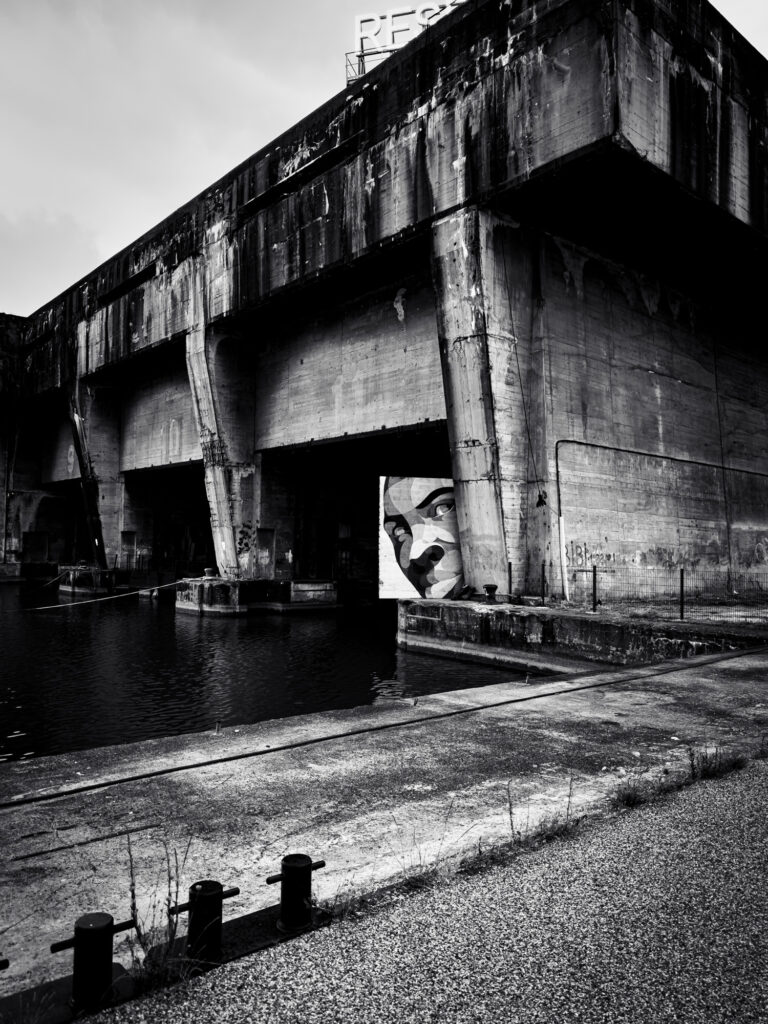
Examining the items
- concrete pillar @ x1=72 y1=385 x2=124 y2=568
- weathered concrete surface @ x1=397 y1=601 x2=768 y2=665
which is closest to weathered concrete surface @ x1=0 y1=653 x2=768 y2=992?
weathered concrete surface @ x1=397 y1=601 x2=768 y2=665

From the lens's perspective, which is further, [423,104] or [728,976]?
[423,104]

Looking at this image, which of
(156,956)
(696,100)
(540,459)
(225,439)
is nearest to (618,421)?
(540,459)

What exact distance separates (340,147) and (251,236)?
512 centimetres

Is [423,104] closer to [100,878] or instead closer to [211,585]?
[211,585]

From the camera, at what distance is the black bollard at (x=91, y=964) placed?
2465 mm

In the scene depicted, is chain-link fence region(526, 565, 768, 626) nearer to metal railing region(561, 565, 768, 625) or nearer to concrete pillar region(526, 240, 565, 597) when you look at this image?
metal railing region(561, 565, 768, 625)

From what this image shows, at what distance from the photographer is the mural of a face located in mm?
20359

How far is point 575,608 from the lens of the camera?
17.6 metres

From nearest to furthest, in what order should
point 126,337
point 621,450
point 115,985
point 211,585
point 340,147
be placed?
point 115,985, point 621,450, point 340,147, point 211,585, point 126,337

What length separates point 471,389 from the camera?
62.5 ft

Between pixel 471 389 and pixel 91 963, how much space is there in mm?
17560

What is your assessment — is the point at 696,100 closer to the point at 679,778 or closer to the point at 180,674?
the point at 180,674

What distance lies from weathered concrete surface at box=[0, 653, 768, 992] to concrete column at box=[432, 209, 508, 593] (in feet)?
37.7

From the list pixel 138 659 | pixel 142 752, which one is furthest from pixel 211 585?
pixel 142 752
